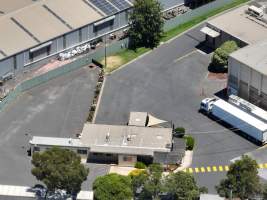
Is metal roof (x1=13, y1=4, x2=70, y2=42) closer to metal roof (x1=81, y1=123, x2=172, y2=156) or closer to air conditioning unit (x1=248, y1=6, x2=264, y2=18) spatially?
metal roof (x1=81, y1=123, x2=172, y2=156)

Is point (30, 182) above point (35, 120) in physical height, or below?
below

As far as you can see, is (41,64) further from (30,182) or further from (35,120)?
(30,182)

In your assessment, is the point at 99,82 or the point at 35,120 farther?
the point at 99,82

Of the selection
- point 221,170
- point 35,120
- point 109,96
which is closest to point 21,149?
point 35,120

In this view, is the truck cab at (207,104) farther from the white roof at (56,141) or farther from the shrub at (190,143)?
the white roof at (56,141)

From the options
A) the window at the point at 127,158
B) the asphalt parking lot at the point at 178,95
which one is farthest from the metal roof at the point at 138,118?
the window at the point at 127,158

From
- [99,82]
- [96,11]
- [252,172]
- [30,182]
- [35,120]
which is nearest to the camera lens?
[252,172]

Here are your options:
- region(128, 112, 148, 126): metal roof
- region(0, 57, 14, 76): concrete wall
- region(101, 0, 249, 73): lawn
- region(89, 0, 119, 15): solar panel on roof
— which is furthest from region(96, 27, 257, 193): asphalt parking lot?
region(0, 57, 14, 76): concrete wall
